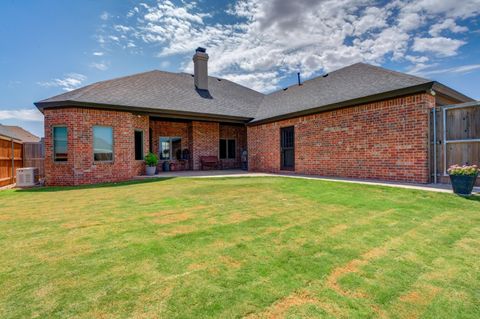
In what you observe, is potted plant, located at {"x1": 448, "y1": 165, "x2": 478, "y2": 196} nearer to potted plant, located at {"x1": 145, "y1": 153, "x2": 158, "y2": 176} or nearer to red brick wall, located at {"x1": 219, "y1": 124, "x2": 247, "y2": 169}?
potted plant, located at {"x1": 145, "y1": 153, "x2": 158, "y2": 176}

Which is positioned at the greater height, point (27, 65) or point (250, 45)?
A: point (250, 45)

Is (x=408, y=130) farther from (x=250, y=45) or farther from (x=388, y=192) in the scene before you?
(x=250, y=45)

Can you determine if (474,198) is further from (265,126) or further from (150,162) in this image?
(150,162)

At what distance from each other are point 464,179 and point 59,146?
1382cm

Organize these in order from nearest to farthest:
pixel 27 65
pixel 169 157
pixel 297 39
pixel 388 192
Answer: pixel 388 192, pixel 27 65, pixel 297 39, pixel 169 157

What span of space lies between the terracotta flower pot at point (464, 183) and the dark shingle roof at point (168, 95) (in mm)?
10852

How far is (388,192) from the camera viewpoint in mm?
6516

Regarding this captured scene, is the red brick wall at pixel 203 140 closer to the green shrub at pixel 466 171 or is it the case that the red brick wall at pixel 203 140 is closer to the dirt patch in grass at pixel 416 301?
the green shrub at pixel 466 171

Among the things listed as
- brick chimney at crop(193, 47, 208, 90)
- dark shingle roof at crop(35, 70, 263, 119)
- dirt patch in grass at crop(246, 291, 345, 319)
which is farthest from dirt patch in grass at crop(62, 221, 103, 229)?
brick chimney at crop(193, 47, 208, 90)

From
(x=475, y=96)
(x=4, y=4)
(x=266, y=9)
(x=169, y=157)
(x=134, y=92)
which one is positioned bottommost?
(x=169, y=157)

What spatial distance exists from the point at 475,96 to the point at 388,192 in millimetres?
8990

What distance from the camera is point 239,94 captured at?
1858cm

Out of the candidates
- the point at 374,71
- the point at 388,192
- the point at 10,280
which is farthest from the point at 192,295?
the point at 374,71

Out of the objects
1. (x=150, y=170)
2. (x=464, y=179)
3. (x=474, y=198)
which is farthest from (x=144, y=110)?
(x=474, y=198)
